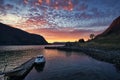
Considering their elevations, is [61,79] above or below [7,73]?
below

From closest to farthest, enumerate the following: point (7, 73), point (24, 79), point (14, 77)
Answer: point (7, 73)
point (14, 77)
point (24, 79)

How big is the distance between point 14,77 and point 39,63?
26530 millimetres

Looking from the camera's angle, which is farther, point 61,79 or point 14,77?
point 61,79

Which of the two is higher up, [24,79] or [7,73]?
[7,73]

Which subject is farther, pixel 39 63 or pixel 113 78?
pixel 39 63

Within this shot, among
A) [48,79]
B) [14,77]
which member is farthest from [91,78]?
[14,77]

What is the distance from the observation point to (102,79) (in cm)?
4078

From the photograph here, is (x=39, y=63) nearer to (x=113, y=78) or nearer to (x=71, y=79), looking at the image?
(x=71, y=79)

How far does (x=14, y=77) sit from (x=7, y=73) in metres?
4.10

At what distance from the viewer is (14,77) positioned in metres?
37.0

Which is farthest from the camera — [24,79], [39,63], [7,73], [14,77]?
[39,63]

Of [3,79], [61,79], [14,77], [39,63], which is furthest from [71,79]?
[39,63]

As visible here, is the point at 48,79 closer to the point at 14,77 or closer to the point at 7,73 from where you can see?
the point at 14,77

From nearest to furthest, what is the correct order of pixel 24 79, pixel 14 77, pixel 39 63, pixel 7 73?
pixel 7 73, pixel 14 77, pixel 24 79, pixel 39 63
